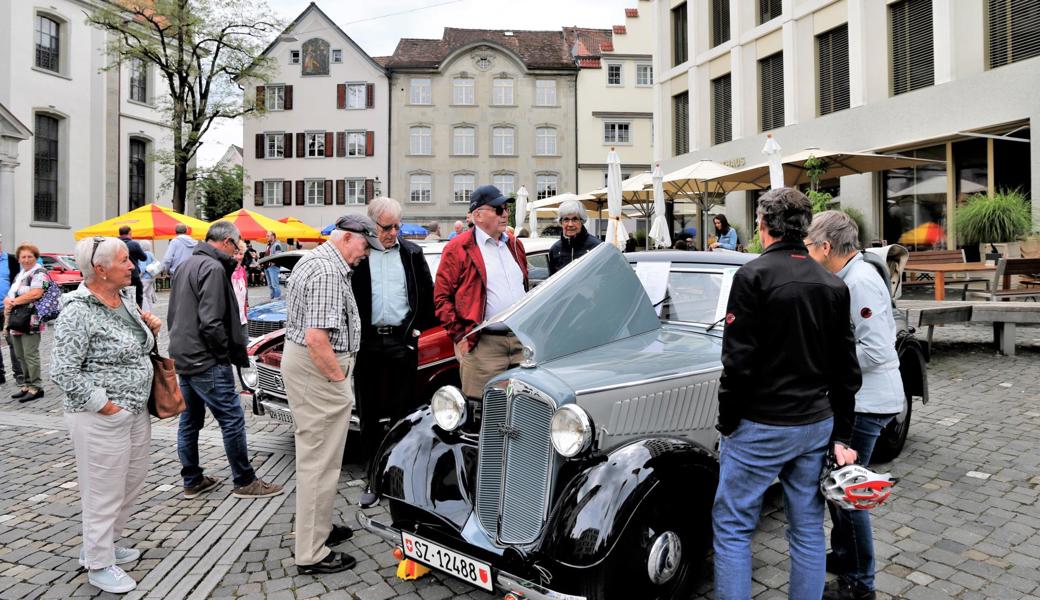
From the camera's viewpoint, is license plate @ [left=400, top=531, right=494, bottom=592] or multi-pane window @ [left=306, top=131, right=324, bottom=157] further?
multi-pane window @ [left=306, top=131, right=324, bottom=157]

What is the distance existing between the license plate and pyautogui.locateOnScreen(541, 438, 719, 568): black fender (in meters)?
0.30

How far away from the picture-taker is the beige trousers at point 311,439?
3742 mm

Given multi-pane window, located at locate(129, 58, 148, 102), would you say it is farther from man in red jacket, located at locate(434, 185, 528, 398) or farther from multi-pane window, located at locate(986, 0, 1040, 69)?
man in red jacket, located at locate(434, 185, 528, 398)

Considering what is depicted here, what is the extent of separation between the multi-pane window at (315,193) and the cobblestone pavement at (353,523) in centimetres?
3769

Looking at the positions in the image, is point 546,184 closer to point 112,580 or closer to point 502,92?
point 502,92

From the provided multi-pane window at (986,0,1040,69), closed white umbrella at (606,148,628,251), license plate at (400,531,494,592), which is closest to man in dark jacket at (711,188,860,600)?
license plate at (400,531,494,592)

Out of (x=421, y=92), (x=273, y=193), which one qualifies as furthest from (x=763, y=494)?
Answer: (x=273, y=193)

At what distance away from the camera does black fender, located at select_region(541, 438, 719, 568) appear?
112 inches

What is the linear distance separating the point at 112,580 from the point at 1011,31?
18.1 meters

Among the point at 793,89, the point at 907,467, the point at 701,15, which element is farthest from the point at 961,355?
the point at 701,15

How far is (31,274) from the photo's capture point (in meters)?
8.62

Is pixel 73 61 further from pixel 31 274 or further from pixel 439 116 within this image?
pixel 31 274

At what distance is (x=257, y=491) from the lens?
16.5 ft

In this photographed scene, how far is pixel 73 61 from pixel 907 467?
124 feet
